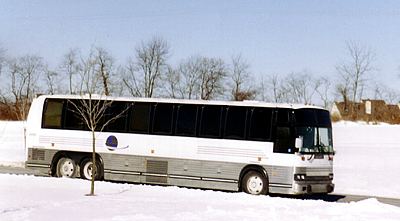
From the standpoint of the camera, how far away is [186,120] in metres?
21.1

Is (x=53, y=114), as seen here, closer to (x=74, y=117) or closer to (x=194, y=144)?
(x=74, y=117)

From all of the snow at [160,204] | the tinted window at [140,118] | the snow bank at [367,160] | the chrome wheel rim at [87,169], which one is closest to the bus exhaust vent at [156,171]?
the snow at [160,204]

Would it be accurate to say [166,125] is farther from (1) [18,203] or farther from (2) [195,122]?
(1) [18,203]

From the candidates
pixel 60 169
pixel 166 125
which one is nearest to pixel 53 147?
pixel 60 169

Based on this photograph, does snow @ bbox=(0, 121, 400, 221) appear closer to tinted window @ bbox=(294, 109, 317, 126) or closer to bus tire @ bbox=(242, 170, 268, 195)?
bus tire @ bbox=(242, 170, 268, 195)

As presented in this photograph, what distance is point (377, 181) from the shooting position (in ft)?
90.2

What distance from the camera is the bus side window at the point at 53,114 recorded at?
2308 cm

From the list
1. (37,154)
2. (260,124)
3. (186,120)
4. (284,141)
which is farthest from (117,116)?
(284,141)

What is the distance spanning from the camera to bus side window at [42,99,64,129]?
23.1 metres

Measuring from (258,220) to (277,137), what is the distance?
6297 millimetres

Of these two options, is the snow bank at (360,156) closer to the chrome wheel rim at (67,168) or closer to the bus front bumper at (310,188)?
the bus front bumper at (310,188)

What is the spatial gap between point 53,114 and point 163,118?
15.2ft

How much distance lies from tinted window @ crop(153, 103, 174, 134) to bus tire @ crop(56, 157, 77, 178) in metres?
3.58

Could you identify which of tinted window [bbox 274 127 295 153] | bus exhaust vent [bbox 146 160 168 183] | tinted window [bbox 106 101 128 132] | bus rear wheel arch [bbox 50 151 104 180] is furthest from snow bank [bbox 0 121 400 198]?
bus rear wheel arch [bbox 50 151 104 180]
